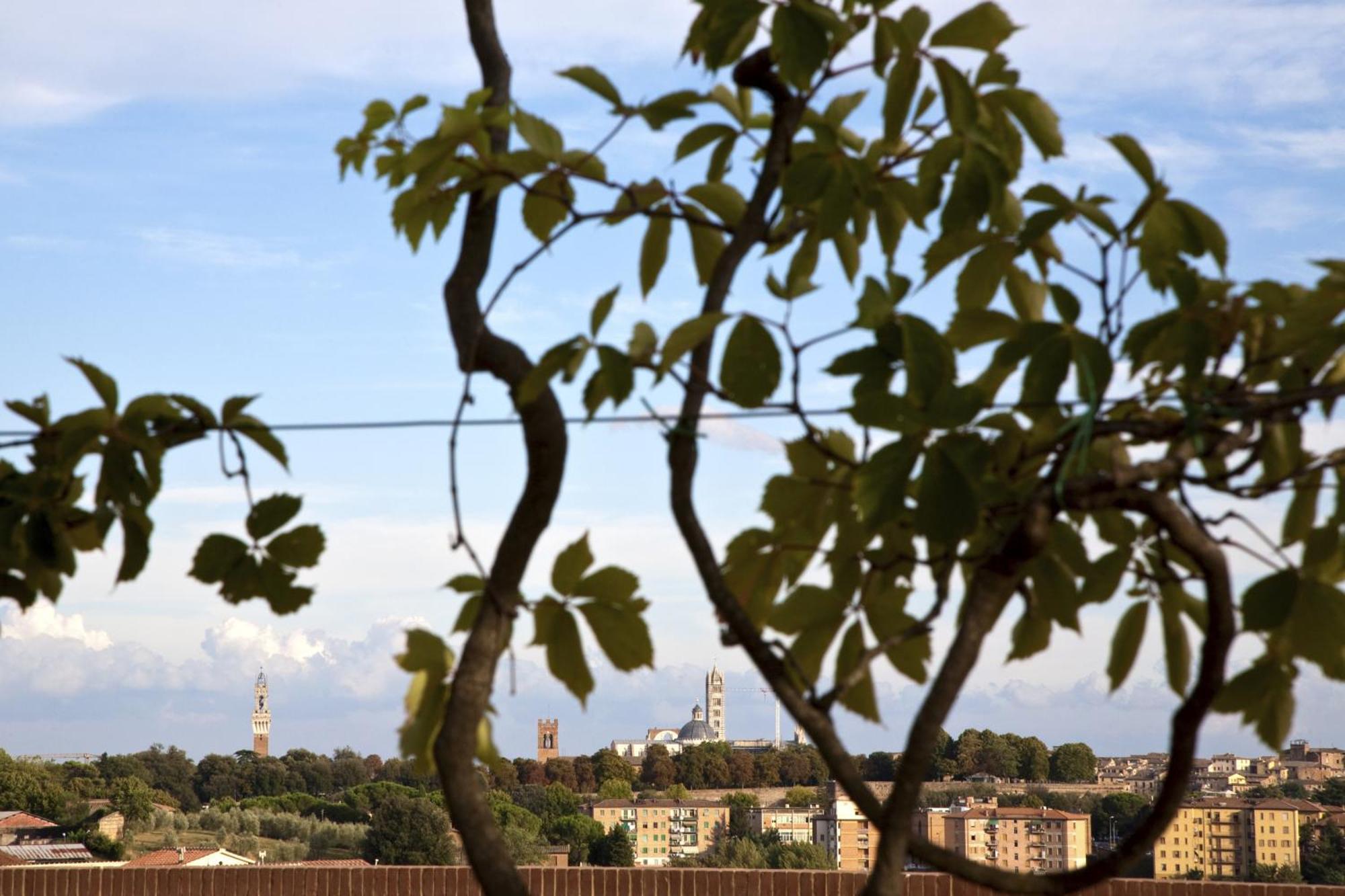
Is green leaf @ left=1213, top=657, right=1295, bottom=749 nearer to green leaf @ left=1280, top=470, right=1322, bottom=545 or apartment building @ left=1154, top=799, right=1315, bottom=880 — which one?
green leaf @ left=1280, top=470, right=1322, bottom=545

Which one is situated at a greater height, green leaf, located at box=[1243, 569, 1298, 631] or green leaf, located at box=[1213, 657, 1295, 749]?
green leaf, located at box=[1243, 569, 1298, 631]

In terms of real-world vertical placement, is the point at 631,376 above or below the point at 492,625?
above

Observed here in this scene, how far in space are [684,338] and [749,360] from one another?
0.07 m

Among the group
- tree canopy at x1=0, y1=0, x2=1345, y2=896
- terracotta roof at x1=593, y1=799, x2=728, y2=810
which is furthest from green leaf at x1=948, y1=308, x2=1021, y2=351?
terracotta roof at x1=593, y1=799, x2=728, y2=810

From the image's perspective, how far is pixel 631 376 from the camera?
1085 mm

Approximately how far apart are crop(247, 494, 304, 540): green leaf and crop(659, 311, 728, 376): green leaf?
520 mm

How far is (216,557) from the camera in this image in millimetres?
1385

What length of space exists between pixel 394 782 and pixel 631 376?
59546 millimetres

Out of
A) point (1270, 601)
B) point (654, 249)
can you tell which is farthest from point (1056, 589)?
point (654, 249)

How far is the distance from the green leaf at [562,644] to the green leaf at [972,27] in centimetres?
63

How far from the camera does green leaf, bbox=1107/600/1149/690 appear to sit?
125 centimetres

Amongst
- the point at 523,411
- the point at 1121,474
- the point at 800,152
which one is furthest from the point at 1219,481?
the point at 523,411

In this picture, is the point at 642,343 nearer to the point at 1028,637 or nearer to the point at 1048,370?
the point at 1048,370

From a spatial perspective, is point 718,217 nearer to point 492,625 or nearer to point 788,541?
point 788,541
